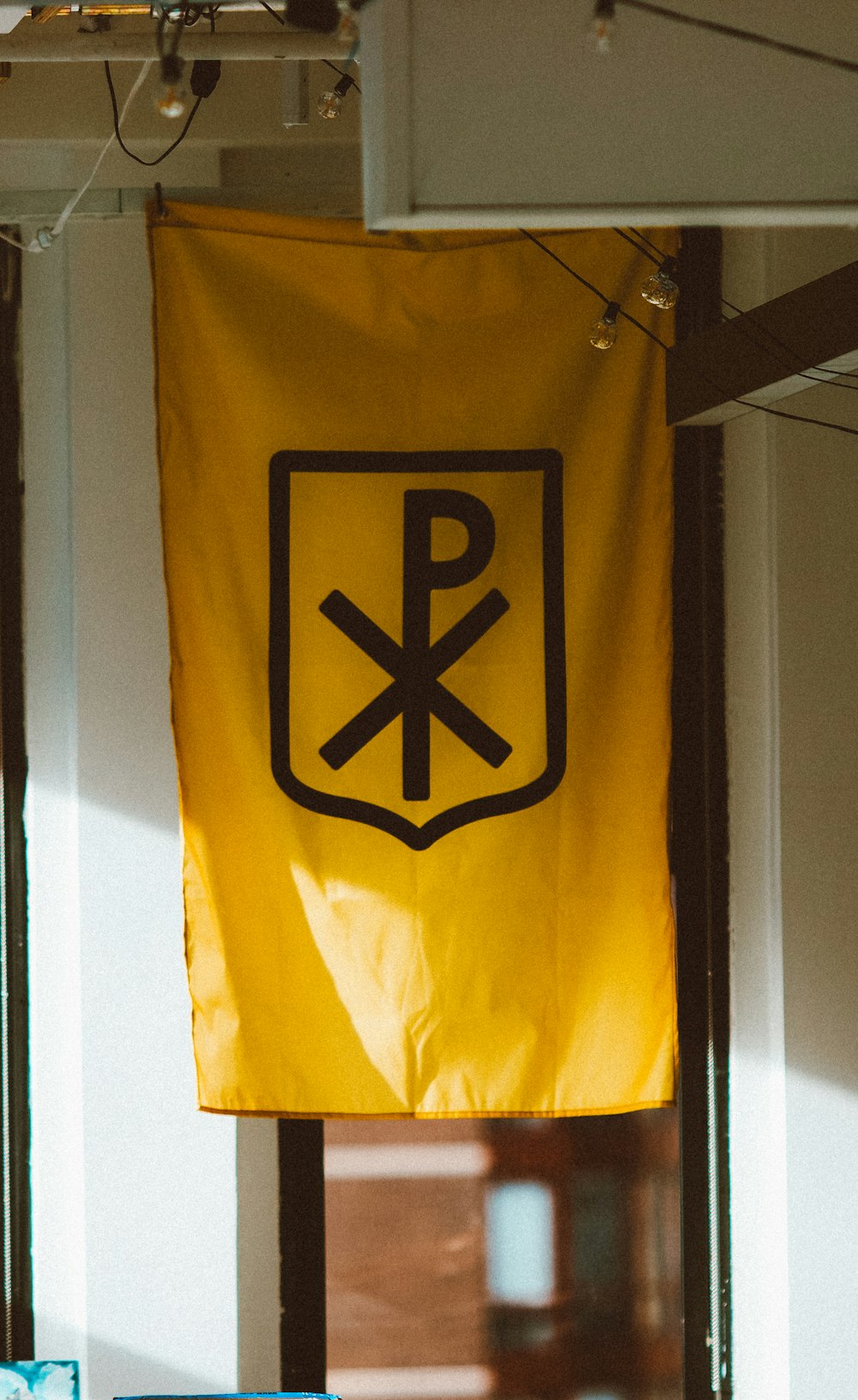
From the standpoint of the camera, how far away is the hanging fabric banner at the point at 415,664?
118 inches

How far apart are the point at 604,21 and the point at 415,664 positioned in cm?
176

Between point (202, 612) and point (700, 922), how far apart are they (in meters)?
1.59

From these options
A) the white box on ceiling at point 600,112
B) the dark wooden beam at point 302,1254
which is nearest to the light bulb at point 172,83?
the white box on ceiling at point 600,112

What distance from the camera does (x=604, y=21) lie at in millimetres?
1439

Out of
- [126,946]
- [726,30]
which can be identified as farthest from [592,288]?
[126,946]

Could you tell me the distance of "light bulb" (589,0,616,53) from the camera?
1.44 m

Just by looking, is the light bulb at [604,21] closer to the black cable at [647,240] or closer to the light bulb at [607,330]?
the light bulb at [607,330]

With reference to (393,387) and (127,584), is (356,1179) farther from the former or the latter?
(393,387)

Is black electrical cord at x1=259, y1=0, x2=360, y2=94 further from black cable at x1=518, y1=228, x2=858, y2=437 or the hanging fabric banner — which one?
black cable at x1=518, y1=228, x2=858, y2=437

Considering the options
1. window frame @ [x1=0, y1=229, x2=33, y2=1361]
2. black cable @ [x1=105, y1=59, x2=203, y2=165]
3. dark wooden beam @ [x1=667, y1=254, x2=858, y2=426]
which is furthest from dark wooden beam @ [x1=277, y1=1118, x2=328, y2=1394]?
black cable @ [x1=105, y1=59, x2=203, y2=165]

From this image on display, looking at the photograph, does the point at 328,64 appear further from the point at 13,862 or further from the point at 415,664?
the point at 13,862

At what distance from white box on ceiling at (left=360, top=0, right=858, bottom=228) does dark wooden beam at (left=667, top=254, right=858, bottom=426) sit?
2.71ft

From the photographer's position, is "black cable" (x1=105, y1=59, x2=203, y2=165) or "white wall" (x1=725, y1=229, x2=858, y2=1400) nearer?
"black cable" (x1=105, y1=59, x2=203, y2=165)

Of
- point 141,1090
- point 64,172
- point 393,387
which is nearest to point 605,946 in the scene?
point 141,1090
